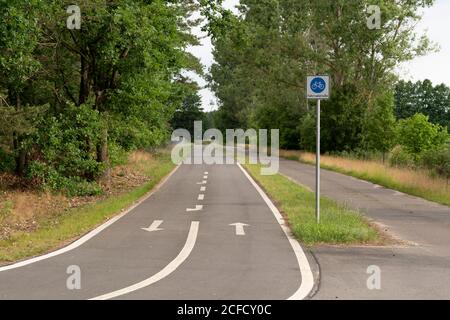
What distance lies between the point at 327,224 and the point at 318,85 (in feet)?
10.0

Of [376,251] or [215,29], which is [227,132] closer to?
[215,29]

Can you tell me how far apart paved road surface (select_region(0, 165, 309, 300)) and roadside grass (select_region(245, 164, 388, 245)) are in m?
0.46

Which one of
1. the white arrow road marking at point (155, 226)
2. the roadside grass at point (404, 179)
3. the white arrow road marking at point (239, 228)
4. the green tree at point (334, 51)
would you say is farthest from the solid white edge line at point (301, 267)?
the green tree at point (334, 51)

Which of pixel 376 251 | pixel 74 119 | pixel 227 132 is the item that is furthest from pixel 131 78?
pixel 227 132

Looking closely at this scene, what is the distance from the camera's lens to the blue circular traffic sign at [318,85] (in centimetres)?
1173

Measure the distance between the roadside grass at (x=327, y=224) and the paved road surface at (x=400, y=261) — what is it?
549 millimetres

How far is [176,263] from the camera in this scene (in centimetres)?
822

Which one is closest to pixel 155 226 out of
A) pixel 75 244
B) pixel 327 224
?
pixel 75 244

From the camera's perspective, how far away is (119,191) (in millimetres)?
21531

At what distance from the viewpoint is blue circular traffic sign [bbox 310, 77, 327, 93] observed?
11.7m

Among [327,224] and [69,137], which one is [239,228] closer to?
[327,224]

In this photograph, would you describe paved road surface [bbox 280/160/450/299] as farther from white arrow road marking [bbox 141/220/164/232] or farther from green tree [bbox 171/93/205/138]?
green tree [bbox 171/93/205/138]

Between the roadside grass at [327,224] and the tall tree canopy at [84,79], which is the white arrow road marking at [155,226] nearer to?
the roadside grass at [327,224]
